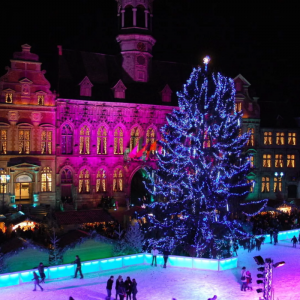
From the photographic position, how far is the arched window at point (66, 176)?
38156mm

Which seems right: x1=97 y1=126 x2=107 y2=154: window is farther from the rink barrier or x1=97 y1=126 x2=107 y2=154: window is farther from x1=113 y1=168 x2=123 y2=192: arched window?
the rink barrier

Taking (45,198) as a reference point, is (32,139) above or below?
above

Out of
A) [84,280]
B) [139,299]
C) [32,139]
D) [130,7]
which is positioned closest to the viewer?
[139,299]

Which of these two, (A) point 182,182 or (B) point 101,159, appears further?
(B) point 101,159

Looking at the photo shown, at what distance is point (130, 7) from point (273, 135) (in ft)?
64.1

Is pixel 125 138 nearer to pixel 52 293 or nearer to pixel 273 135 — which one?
pixel 273 135

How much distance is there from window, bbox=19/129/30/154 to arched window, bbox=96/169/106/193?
22.6 feet

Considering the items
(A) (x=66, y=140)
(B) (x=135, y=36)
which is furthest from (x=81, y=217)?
(B) (x=135, y=36)

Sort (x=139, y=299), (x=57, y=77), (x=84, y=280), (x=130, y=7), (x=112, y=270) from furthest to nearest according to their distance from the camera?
1. (x=130, y=7)
2. (x=57, y=77)
3. (x=112, y=270)
4. (x=84, y=280)
5. (x=139, y=299)

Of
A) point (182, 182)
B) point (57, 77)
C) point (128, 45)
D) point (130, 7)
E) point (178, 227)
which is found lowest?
point (178, 227)

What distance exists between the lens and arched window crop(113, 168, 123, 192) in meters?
40.2

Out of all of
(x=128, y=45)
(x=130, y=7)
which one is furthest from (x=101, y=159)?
(x=130, y=7)


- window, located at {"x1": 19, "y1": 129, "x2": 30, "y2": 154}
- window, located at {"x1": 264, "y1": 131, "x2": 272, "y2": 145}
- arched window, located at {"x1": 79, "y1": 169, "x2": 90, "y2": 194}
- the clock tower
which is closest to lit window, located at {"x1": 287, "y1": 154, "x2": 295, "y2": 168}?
window, located at {"x1": 264, "y1": 131, "x2": 272, "y2": 145}

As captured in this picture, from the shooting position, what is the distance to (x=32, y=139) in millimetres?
36250
